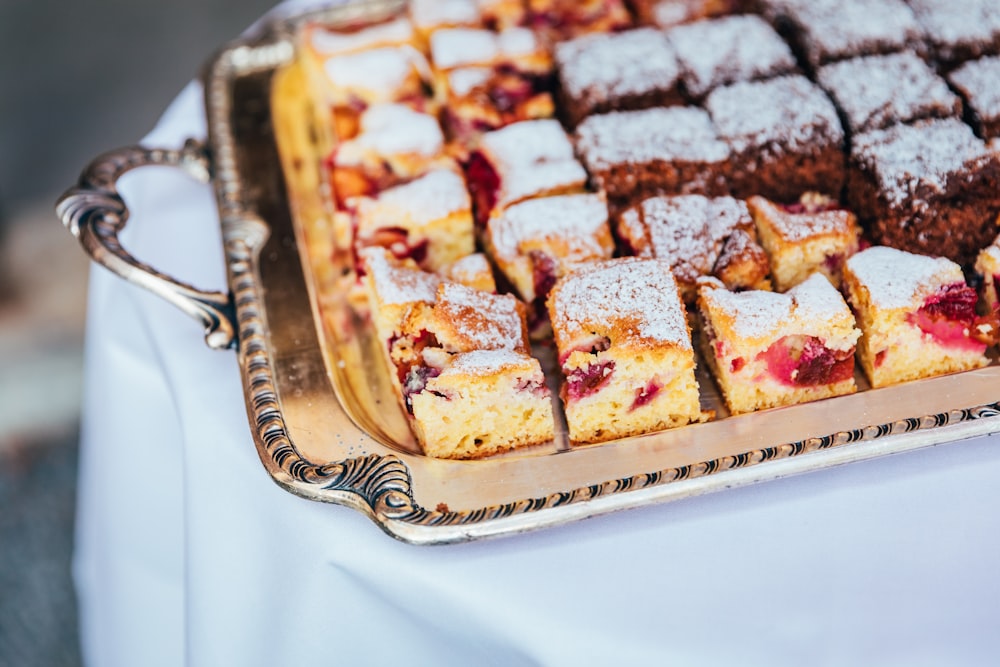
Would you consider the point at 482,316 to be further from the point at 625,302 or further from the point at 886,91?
the point at 886,91

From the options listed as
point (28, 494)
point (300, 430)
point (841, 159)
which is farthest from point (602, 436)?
point (28, 494)

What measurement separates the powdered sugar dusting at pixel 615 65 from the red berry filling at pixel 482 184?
0.31 m

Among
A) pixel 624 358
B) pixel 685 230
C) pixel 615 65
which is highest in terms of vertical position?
pixel 615 65

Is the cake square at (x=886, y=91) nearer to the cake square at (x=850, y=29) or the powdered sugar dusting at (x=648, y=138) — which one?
the cake square at (x=850, y=29)

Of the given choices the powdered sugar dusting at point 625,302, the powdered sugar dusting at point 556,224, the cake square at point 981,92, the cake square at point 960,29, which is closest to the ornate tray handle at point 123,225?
the powdered sugar dusting at point 556,224

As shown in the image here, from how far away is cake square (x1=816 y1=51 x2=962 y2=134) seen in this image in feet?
7.66

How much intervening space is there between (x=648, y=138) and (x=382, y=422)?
0.94m

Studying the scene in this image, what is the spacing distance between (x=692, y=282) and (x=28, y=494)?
2580 mm

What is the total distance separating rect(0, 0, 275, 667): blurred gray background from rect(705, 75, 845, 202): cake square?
251 cm

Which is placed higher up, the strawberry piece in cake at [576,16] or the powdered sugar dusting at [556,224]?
the strawberry piece in cake at [576,16]

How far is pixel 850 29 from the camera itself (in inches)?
101

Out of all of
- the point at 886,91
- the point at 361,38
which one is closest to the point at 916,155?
the point at 886,91

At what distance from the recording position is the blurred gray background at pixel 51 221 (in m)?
3.30

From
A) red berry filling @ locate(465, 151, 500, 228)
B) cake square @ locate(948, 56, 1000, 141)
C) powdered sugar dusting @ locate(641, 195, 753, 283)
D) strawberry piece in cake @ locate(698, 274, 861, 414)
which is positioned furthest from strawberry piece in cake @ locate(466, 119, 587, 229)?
cake square @ locate(948, 56, 1000, 141)
